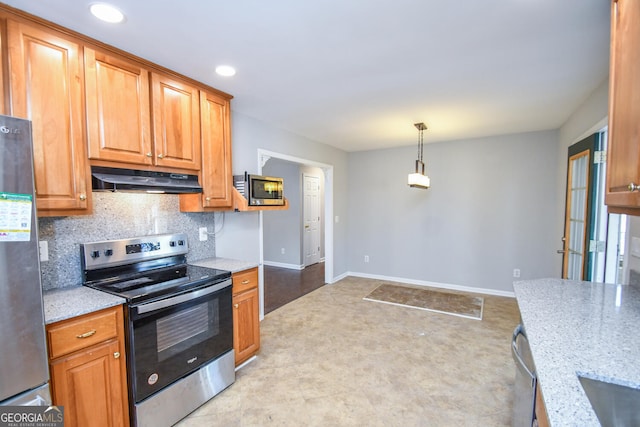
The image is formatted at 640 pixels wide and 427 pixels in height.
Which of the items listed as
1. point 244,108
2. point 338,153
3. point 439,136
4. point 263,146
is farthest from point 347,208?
point 244,108

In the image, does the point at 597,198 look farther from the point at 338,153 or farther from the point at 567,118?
the point at 338,153

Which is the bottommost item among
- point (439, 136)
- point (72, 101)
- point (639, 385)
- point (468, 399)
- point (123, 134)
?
point (468, 399)

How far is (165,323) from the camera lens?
190 centimetres

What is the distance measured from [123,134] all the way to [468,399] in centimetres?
308

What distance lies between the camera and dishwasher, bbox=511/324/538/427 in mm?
1277

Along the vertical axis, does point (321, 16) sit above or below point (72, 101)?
above

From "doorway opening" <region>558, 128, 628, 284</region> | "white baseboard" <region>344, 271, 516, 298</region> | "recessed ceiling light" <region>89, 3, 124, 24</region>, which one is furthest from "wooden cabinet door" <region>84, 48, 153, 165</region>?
"white baseboard" <region>344, 271, 516, 298</region>

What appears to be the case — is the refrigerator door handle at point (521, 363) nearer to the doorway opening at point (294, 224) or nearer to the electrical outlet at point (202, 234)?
the electrical outlet at point (202, 234)

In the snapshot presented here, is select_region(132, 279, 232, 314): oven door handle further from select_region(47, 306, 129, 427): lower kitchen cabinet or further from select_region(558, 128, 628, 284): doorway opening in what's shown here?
select_region(558, 128, 628, 284): doorway opening

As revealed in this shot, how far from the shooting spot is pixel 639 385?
0.92 meters

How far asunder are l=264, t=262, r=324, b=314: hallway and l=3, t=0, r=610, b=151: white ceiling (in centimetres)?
266

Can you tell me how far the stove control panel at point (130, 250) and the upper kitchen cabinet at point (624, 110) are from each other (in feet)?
9.29

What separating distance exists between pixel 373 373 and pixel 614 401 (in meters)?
1.79

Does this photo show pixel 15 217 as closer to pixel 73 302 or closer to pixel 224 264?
pixel 73 302
